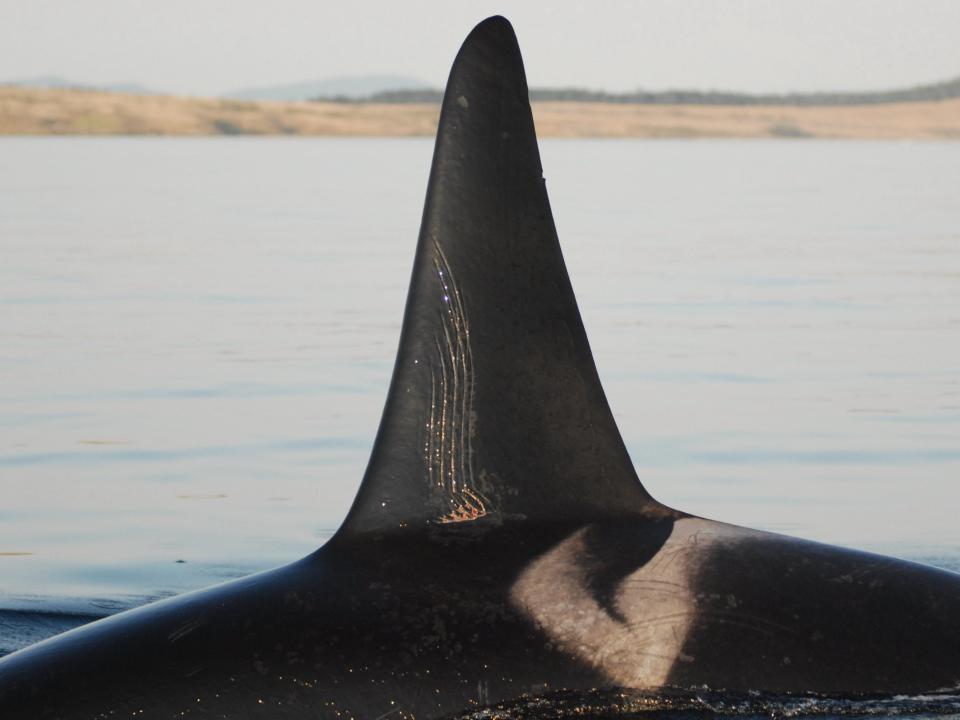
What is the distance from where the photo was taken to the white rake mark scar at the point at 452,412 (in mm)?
5758

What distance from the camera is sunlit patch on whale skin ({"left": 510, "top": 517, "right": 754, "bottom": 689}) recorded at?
17.7ft

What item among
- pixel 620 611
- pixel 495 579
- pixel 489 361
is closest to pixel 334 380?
pixel 489 361

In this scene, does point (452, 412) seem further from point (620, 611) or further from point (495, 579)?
point (620, 611)

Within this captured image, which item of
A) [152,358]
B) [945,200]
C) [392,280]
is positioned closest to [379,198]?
[945,200]

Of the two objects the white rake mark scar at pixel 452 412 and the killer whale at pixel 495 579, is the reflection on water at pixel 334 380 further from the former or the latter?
the white rake mark scar at pixel 452 412

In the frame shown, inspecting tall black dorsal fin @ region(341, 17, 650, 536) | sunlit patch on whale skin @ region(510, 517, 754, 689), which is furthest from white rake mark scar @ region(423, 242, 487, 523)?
sunlit patch on whale skin @ region(510, 517, 754, 689)

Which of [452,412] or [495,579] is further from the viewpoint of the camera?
[452,412]

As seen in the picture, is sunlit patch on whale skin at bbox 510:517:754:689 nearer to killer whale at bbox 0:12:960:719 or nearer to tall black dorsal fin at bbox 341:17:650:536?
killer whale at bbox 0:12:960:719

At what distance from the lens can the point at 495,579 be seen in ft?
18.1

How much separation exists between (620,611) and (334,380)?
11650mm

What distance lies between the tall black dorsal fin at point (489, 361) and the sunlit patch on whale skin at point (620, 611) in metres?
0.28

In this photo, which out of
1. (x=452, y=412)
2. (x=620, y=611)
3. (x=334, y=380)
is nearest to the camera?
(x=620, y=611)

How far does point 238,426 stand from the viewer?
14711 millimetres

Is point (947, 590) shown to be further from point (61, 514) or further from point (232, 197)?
point (232, 197)
